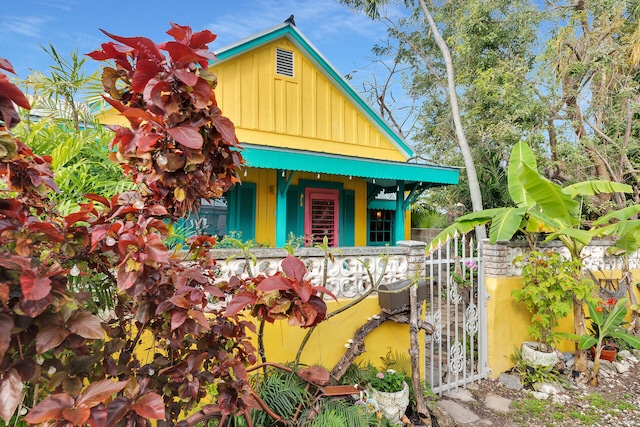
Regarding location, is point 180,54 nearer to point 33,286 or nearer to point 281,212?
point 33,286

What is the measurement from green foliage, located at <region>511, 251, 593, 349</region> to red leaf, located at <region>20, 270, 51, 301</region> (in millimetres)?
5542

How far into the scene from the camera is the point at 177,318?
1.29 m

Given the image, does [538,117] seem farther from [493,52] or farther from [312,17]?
[312,17]

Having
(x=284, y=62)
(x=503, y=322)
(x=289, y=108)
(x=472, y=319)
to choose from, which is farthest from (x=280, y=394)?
(x=284, y=62)

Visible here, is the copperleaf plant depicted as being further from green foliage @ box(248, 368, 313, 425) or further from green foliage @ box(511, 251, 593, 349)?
green foliage @ box(511, 251, 593, 349)

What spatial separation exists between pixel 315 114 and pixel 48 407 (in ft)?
28.6

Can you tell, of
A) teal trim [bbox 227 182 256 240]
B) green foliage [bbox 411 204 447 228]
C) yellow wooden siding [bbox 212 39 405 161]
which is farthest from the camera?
green foliage [bbox 411 204 447 228]

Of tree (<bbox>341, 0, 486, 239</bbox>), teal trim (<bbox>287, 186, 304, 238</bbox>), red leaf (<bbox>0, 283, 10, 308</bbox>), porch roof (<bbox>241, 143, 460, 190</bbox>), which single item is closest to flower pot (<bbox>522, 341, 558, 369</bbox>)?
tree (<bbox>341, 0, 486, 239</bbox>)

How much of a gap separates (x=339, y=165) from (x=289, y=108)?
277cm

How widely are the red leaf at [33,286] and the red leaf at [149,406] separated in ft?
1.65

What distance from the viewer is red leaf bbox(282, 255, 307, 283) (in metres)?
1.54

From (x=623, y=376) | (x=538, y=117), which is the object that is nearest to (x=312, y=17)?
(x=538, y=117)

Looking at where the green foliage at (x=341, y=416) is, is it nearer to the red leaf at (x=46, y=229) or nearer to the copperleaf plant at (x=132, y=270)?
the copperleaf plant at (x=132, y=270)

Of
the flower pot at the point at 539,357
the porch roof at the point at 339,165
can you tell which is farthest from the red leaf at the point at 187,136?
the flower pot at the point at 539,357
